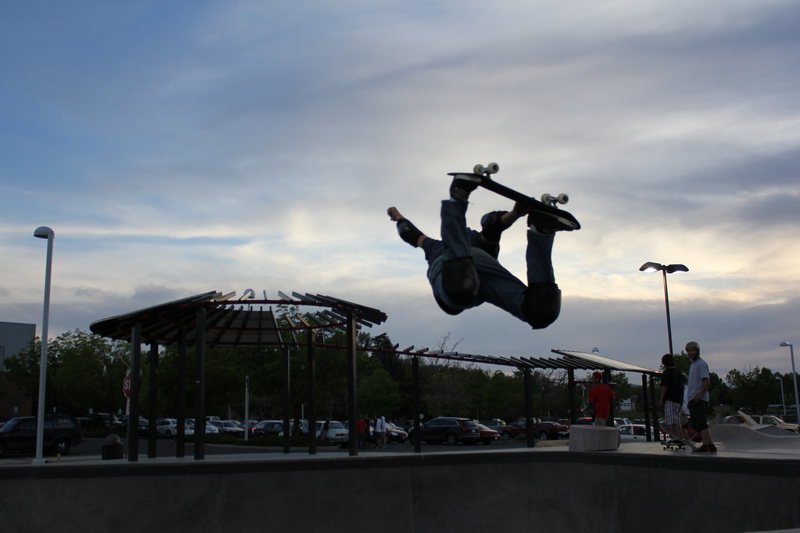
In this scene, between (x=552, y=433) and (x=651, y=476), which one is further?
(x=552, y=433)

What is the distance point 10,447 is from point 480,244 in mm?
29182

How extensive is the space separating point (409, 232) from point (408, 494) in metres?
6.44

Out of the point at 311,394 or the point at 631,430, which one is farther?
the point at 631,430

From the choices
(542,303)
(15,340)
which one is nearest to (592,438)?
(542,303)

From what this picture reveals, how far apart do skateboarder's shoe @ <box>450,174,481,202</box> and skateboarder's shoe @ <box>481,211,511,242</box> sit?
1.66 feet

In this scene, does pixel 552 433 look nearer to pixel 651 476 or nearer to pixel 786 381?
pixel 651 476

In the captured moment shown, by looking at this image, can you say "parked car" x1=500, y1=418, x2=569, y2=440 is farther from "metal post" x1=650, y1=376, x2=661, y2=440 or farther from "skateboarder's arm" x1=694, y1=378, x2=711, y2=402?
"skateboarder's arm" x1=694, y1=378, x2=711, y2=402

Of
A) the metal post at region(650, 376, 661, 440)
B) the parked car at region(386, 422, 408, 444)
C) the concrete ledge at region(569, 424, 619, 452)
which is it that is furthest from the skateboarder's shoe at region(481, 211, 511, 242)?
the parked car at region(386, 422, 408, 444)

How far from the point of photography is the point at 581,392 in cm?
7488

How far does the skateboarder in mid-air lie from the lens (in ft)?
17.7

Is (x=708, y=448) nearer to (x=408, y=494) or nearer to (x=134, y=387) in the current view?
(x=408, y=494)

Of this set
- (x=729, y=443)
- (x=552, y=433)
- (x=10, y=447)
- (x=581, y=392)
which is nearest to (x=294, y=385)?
(x=10, y=447)

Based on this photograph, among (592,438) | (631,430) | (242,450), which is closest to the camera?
(592,438)

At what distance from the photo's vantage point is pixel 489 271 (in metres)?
5.68
